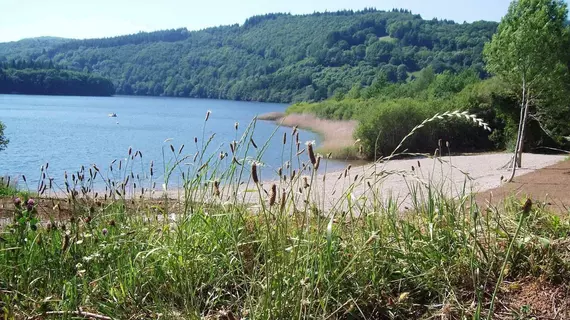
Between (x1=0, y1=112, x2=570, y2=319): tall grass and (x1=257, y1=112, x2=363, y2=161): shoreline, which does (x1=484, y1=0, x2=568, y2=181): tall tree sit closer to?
(x1=257, y1=112, x2=363, y2=161): shoreline

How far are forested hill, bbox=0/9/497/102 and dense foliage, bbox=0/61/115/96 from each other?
20064mm

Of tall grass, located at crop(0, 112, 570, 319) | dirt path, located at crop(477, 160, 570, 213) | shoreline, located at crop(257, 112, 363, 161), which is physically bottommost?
shoreline, located at crop(257, 112, 363, 161)

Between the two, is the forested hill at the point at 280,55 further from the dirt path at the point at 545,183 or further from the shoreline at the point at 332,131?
the dirt path at the point at 545,183

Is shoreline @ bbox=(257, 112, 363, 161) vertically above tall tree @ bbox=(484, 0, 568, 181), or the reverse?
tall tree @ bbox=(484, 0, 568, 181)

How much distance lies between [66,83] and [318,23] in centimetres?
7818

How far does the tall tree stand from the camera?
16.5m

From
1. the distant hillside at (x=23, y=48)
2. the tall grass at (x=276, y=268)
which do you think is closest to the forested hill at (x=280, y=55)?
the distant hillside at (x=23, y=48)

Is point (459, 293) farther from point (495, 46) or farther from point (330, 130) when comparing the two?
point (330, 130)

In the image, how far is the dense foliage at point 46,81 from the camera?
120 metres

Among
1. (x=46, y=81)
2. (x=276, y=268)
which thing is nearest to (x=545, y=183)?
(x=276, y=268)

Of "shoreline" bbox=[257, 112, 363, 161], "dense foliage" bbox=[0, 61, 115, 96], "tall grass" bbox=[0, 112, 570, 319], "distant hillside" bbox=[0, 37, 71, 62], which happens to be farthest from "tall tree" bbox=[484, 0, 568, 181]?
"distant hillside" bbox=[0, 37, 71, 62]

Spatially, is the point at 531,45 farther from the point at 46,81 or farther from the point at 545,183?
the point at 46,81

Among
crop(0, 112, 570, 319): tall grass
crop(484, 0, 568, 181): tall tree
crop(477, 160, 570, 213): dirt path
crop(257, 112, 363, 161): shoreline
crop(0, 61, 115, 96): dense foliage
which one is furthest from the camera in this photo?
crop(0, 61, 115, 96): dense foliage

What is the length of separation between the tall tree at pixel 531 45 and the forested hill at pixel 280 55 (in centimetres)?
8072
